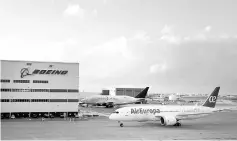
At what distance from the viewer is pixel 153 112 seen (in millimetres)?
46875

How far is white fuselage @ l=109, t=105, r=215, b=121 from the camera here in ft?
146

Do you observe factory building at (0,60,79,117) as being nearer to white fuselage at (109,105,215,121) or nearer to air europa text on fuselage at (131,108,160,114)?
white fuselage at (109,105,215,121)

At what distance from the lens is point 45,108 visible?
191ft

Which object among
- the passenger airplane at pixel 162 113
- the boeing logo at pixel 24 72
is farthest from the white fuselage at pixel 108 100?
the passenger airplane at pixel 162 113

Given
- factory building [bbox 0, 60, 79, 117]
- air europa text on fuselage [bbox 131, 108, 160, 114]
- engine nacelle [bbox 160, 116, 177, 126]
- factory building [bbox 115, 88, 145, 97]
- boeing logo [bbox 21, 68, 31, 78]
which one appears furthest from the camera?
factory building [bbox 115, 88, 145, 97]

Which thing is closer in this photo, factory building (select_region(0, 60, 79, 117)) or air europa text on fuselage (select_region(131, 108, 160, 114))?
air europa text on fuselage (select_region(131, 108, 160, 114))

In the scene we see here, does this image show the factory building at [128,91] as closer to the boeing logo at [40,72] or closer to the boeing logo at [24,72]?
the boeing logo at [40,72]

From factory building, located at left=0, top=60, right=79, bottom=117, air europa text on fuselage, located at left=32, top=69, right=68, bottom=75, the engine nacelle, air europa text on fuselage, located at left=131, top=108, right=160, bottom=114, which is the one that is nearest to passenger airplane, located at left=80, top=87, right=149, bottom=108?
factory building, located at left=0, top=60, right=79, bottom=117

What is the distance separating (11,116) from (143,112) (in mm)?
26618

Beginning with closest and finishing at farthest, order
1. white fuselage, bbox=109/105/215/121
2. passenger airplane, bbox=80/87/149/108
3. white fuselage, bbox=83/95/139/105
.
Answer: white fuselage, bbox=109/105/215/121 → passenger airplane, bbox=80/87/149/108 → white fuselage, bbox=83/95/139/105

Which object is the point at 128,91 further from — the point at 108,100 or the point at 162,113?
the point at 162,113

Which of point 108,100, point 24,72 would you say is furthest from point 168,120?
point 108,100

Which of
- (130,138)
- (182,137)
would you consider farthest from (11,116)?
(182,137)

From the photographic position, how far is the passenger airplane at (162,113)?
44688 millimetres
